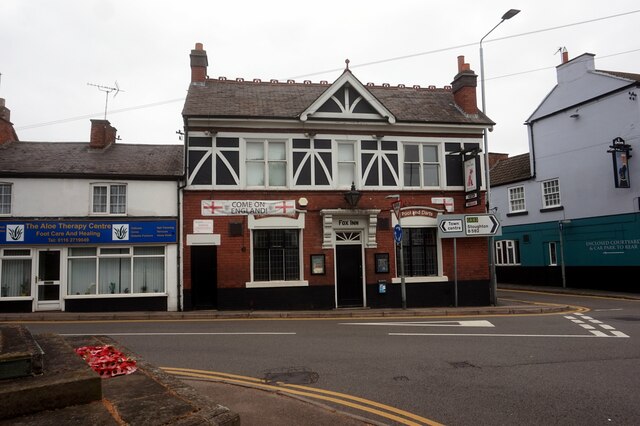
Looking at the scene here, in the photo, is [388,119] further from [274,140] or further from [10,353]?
[10,353]

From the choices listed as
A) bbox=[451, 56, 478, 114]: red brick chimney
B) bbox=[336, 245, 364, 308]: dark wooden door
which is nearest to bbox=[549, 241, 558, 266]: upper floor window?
bbox=[451, 56, 478, 114]: red brick chimney

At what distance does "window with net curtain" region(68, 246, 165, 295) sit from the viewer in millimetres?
16578

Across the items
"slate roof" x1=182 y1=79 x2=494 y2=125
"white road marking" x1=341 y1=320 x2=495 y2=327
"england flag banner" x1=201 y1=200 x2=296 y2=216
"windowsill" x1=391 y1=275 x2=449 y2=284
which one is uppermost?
"slate roof" x1=182 y1=79 x2=494 y2=125

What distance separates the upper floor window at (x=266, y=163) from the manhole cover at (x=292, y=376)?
33.9 ft

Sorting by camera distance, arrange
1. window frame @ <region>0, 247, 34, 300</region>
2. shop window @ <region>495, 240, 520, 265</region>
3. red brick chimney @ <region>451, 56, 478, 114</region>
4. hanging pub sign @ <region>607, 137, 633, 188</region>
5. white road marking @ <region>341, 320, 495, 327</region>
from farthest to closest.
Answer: shop window @ <region>495, 240, 520, 265</region> < hanging pub sign @ <region>607, 137, 633, 188</region> < red brick chimney @ <region>451, 56, 478, 114</region> < window frame @ <region>0, 247, 34, 300</region> < white road marking @ <region>341, 320, 495, 327</region>

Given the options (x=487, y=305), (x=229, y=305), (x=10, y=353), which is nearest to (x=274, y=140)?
(x=229, y=305)

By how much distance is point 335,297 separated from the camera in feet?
56.8

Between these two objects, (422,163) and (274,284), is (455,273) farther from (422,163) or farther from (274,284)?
(274,284)

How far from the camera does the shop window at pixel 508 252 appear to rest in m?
29.8

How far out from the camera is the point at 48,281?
53.5ft

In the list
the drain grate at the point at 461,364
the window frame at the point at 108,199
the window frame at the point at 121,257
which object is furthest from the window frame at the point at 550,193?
the window frame at the point at 108,199

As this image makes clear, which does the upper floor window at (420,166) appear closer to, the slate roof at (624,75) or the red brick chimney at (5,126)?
the slate roof at (624,75)

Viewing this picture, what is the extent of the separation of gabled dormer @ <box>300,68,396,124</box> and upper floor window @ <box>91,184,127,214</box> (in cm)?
762

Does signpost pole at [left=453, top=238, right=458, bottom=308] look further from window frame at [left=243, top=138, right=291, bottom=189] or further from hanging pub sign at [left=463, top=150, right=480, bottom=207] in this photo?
window frame at [left=243, top=138, right=291, bottom=189]
